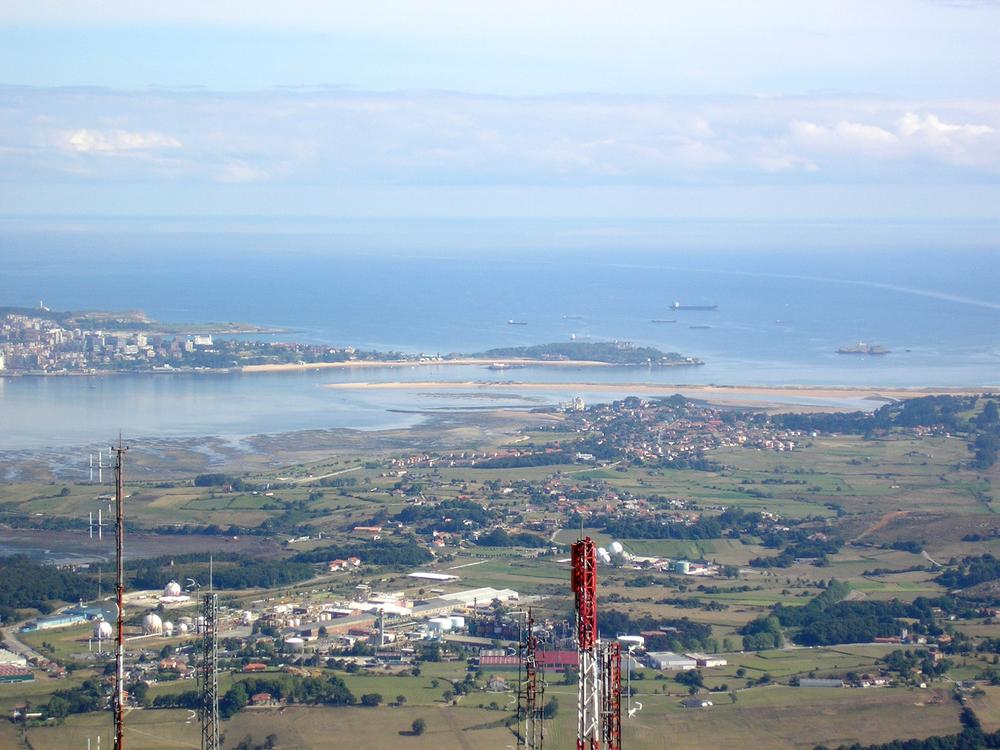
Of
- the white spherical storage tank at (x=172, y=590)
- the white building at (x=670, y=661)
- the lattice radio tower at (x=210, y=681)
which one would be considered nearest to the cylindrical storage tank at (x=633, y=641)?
the white building at (x=670, y=661)

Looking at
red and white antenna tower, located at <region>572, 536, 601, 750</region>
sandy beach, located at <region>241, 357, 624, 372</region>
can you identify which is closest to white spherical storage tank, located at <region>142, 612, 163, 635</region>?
red and white antenna tower, located at <region>572, 536, 601, 750</region>


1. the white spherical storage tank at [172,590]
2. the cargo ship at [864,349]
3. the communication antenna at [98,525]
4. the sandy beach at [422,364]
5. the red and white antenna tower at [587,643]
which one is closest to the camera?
the red and white antenna tower at [587,643]

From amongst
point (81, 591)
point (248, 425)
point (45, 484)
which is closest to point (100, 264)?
point (248, 425)

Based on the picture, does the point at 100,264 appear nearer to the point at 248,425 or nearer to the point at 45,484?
the point at 248,425

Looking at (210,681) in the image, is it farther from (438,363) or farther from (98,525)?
(438,363)

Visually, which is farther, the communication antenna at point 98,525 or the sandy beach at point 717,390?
the sandy beach at point 717,390

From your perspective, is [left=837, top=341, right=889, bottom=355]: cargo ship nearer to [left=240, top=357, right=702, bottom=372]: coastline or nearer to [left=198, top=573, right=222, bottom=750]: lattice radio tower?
[left=240, top=357, right=702, bottom=372]: coastline

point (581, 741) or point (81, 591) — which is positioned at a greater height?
point (581, 741)

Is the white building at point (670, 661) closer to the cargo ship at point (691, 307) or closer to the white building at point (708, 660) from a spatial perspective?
the white building at point (708, 660)

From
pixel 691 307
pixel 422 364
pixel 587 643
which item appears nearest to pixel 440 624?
pixel 587 643
